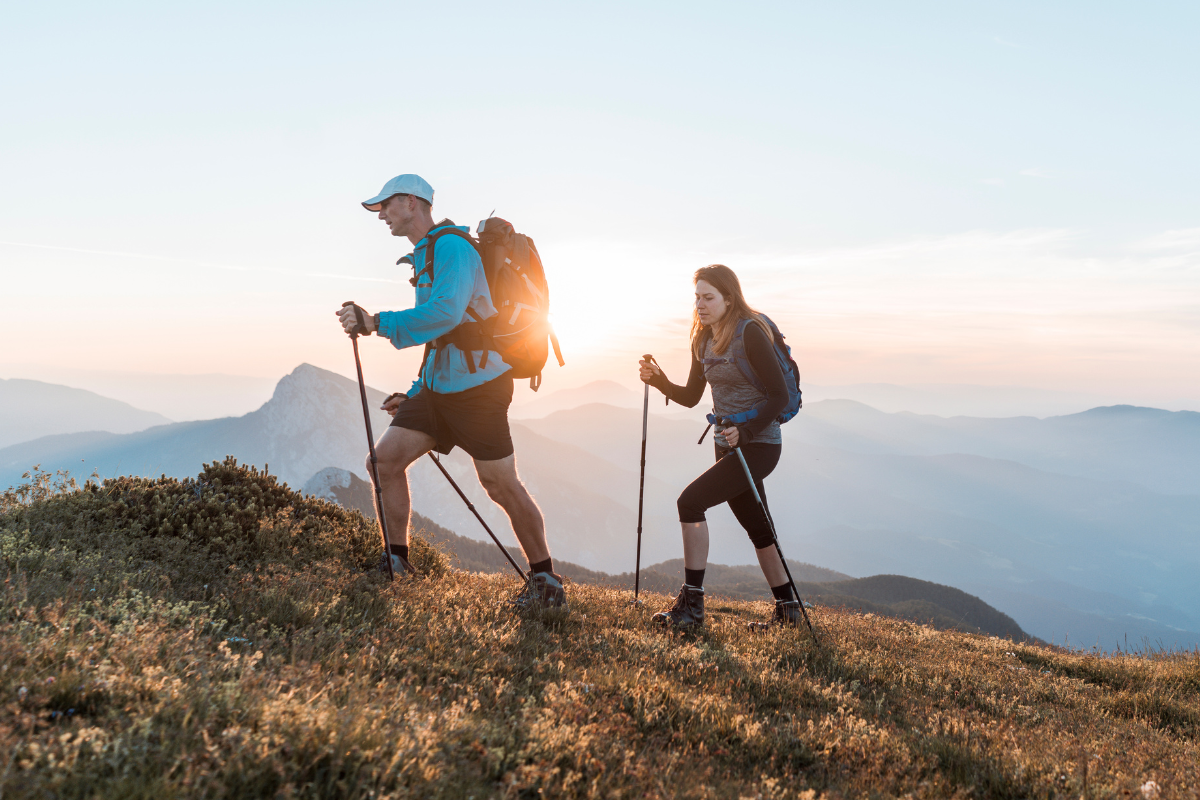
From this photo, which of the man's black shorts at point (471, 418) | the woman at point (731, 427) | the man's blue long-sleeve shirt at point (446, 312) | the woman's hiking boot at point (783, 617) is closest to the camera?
the man's blue long-sleeve shirt at point (446, 312)

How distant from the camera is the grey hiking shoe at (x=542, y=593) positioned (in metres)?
5.81

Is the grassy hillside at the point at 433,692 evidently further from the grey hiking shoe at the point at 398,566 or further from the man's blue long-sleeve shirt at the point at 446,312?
the man's blue long-sleeve shirt at the point at 446,312

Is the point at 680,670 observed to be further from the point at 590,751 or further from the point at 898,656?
the point at 898,656

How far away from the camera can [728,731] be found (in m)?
3.59

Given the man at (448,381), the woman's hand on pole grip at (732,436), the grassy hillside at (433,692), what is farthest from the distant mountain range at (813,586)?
the woman's hand on pole grip at (732,436)

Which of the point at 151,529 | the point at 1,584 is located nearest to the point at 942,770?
the point at 1,584

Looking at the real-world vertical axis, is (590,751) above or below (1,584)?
below

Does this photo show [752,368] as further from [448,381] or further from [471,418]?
[448,381]

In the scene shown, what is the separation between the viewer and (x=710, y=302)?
20.8 ft

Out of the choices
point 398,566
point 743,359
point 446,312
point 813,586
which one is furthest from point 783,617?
point 813,586

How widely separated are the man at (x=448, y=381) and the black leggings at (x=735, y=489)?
5.04ft

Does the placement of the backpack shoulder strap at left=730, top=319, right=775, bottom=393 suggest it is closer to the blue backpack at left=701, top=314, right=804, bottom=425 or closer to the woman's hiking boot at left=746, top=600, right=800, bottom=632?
the blue backpack at left=701, top=314, right=804, bottom=425

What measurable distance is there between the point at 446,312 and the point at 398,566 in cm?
281

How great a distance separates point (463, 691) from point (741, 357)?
405 cm
